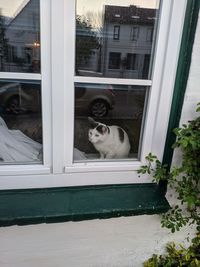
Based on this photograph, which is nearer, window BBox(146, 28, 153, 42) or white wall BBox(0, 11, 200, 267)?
window BBox(146, 28, 153, 42)

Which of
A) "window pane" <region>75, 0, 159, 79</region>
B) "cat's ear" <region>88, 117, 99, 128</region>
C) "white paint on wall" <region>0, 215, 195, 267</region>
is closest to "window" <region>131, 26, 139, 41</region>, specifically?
"window pane" <region>75, 0, 159, 79</region>

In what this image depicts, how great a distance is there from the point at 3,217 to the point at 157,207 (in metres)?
0.71

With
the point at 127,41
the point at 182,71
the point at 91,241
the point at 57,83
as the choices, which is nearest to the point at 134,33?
the point at 127,41

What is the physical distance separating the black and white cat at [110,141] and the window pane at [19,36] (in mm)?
441

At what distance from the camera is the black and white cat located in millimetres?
1277

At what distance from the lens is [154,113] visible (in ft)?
3.97

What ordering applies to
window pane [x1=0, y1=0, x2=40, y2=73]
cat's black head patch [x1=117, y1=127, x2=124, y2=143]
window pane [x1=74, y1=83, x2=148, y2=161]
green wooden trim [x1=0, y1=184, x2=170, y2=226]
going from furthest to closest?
cat's black head patch [x1=117, y1=127, x2=124, y2=143] < window pane [x1=74, y1=83, x2=148, y2=161] < green wooden trim [x1=0, y1=184, x2=170, y2=226] < window pane [x1=0, y1=0, x2=40, y2=73]

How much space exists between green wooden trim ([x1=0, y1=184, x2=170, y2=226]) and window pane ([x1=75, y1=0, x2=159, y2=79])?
0.58m

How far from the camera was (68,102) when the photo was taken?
1.13m

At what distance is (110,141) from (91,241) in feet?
1.83

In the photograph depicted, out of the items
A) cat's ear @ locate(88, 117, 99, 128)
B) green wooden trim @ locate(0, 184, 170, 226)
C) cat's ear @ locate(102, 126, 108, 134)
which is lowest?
green wooden trim @ locate(0, 184, 170, 226)

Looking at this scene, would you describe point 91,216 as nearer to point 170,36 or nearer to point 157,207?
point 157,207

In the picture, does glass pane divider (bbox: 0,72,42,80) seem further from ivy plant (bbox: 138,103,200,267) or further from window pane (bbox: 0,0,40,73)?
ivy plant (bbox: 138,103,200,267)

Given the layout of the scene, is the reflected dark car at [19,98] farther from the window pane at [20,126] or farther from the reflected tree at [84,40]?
the reflected tree at [84,40]
